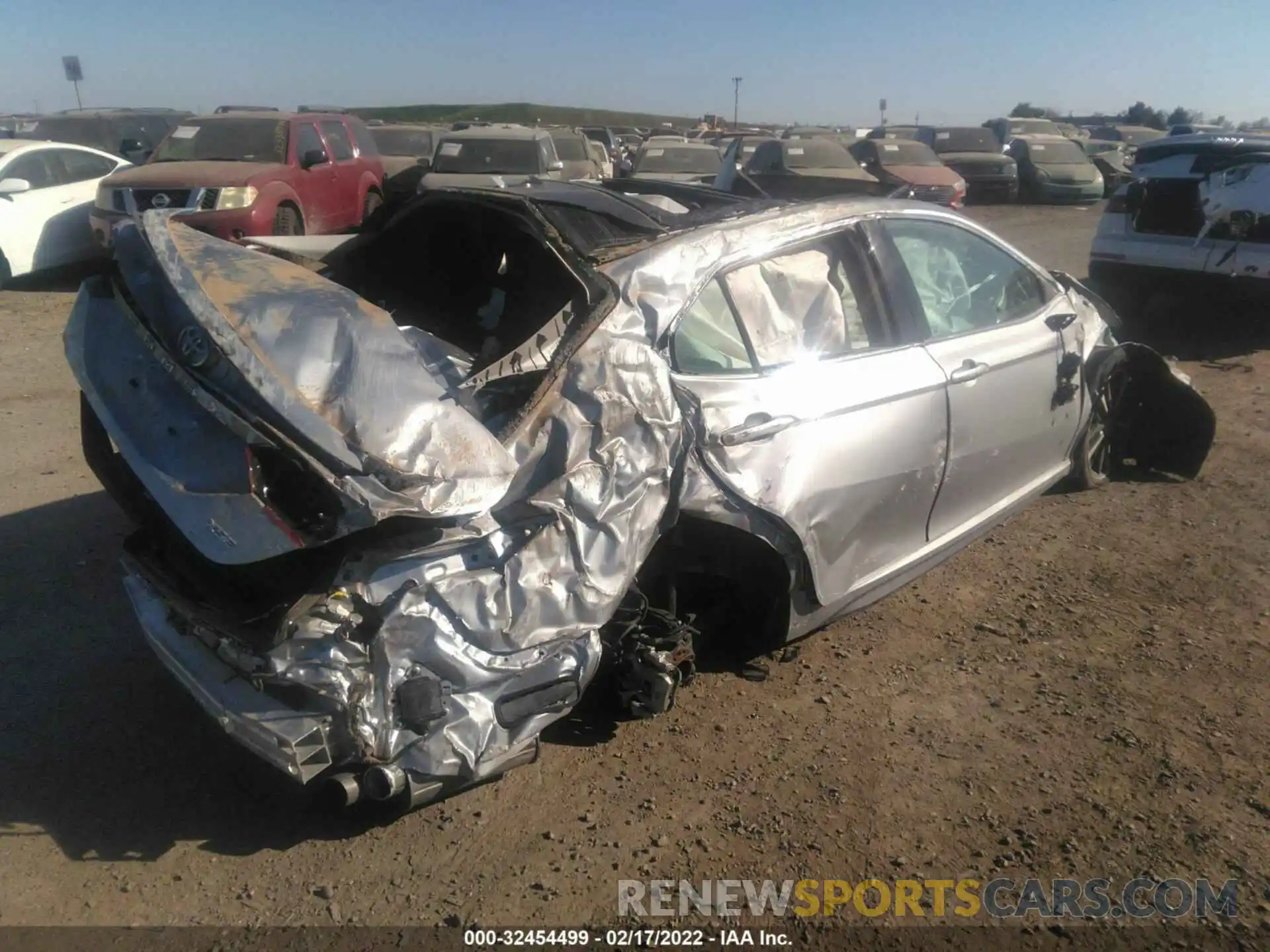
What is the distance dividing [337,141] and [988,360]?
10844mm

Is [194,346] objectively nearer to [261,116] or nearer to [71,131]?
[261,116]

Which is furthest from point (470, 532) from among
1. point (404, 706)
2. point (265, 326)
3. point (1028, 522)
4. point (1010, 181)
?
point (1010, 181)

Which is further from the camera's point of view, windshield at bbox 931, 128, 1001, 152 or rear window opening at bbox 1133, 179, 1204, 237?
windshield at bbox 931, 128, 1001, 152

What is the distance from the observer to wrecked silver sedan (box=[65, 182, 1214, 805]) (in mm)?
2480

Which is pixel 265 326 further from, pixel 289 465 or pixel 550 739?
pixel 550 739

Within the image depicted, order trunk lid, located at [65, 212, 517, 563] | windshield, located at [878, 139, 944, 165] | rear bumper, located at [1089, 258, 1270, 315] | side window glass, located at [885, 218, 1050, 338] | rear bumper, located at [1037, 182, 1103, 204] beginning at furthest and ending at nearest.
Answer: rear bumper, located at [1037, 182, 1103, 204] < windshield, located at [878, 139, 944, 165] < rear bumper, located at [1089, 258, 1270, 315] < side window glass, located at [885, 218, 1050, 338] < trunk lid, located at [65, 212, 517, 563]

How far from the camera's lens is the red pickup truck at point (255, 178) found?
1023 cm

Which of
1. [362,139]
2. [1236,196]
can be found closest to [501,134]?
[362,139]

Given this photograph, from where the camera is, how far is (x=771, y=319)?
134 inches

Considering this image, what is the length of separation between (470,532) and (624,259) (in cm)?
105

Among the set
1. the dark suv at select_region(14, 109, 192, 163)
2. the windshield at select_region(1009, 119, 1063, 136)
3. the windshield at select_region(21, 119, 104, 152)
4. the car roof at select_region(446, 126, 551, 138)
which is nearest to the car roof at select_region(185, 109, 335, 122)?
the car roof at select_region(446, 126, 551, 138)

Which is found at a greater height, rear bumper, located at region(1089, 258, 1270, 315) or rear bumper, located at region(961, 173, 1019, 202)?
rear bumper, located at region(1089, 258, 1270, 315)

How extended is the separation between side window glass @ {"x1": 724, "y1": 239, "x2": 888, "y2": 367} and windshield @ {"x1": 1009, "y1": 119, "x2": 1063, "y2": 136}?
2756 centimetres

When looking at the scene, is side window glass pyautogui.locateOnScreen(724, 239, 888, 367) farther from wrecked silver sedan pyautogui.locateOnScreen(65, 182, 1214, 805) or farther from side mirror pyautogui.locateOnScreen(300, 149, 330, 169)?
side mirror pyautogui.locateOnScreen(300, 149, 330, 169)
